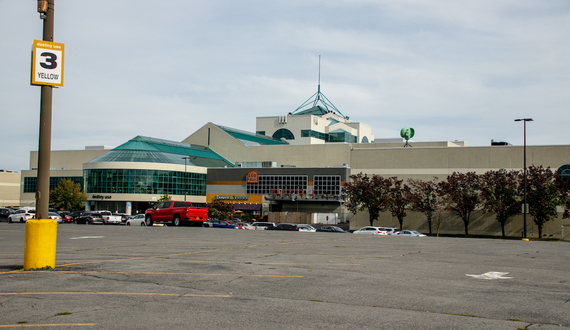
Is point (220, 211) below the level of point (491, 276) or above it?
below

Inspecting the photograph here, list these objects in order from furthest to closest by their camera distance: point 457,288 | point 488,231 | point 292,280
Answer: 1. point 488,231
2. point 292,280
3. point 457,288

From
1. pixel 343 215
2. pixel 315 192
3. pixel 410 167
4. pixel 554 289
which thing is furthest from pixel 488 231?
pixel 554 289

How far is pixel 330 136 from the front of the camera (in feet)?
399

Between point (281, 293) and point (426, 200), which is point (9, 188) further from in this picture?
point (281, 293)

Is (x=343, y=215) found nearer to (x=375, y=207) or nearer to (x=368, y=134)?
(x=375, y=207)

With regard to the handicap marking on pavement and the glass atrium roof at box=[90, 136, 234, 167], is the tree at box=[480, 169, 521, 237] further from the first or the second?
the glass atrium roof at box=[90, 136, 234, 167]

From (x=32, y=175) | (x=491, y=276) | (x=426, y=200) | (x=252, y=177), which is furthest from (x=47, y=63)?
(x=32, y=175)

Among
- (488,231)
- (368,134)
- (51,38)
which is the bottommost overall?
(488,231)

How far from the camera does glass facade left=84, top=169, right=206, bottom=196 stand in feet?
290

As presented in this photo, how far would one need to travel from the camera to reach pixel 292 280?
1060 cm

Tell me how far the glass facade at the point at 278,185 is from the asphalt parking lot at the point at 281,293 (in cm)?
7113

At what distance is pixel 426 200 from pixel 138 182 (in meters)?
50.3

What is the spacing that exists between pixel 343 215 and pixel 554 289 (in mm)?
72551

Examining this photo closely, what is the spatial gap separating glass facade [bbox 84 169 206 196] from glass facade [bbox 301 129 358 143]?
3465 centimetres
